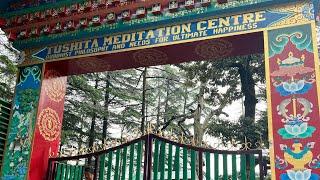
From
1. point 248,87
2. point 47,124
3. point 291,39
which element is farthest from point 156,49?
point 248,87

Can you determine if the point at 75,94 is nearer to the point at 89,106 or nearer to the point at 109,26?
the point at 89,106

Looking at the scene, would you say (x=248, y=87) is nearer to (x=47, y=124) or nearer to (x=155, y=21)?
(x=155, y=21)

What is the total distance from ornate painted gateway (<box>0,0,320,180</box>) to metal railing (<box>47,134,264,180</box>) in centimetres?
36

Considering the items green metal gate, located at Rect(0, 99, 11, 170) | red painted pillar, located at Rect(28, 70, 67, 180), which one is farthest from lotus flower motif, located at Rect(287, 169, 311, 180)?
green metal gate, located at Rect(0, 99, 11, 170)

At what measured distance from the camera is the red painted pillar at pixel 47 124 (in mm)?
5801

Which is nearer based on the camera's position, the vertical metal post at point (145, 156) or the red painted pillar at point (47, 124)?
the vertical metal post at point (145, 156)

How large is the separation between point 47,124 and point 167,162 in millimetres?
1988

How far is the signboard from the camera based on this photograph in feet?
16.2

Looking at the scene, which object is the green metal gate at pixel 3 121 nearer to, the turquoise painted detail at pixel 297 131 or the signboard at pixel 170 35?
the signboard at pixel 170 35

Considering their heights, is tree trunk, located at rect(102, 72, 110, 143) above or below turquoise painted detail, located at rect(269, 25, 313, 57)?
above

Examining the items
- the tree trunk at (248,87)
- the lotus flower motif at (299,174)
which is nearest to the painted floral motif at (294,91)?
the lotus flower motif at (299,174)

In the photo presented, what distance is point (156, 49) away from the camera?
551 centimetres

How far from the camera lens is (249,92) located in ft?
37.9

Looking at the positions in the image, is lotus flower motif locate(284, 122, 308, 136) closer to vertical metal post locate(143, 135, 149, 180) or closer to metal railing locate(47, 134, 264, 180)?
metal railing locate(47, 134, 264, 180)
